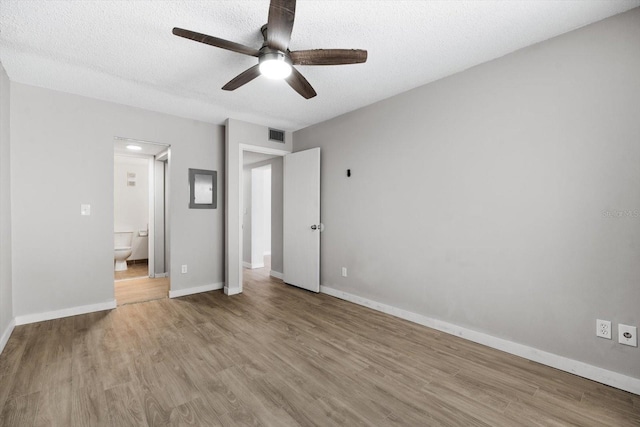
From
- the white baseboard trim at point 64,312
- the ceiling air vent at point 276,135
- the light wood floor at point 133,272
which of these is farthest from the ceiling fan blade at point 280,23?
the light wood floor at point 133,272

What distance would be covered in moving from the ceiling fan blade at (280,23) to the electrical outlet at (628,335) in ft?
9.70

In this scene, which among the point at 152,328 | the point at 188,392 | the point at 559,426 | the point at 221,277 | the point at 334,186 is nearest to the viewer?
the point at 559,426

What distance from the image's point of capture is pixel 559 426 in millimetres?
1652

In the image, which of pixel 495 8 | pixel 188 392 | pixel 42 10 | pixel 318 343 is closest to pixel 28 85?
pixel 42 10

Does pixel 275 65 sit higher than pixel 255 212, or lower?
higher

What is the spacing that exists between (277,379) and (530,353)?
2.04m

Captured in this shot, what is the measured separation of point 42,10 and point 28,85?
167 centimetres

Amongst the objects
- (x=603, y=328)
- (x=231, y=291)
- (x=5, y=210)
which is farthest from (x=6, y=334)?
(x=603, y=328)

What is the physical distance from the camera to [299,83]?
2.45 meters

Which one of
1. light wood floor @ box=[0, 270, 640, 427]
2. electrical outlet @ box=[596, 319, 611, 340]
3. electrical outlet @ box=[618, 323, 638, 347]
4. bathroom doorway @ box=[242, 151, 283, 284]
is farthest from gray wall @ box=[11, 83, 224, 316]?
electrical outlet @ box=[618, 323, 638, 347]

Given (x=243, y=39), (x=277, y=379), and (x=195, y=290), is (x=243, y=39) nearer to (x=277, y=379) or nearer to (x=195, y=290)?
(x=277, y=379)

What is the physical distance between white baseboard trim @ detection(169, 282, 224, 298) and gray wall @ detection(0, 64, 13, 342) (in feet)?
5.12

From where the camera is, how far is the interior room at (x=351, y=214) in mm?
1930

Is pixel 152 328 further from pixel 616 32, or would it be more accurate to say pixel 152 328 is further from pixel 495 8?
pixel 616 32
